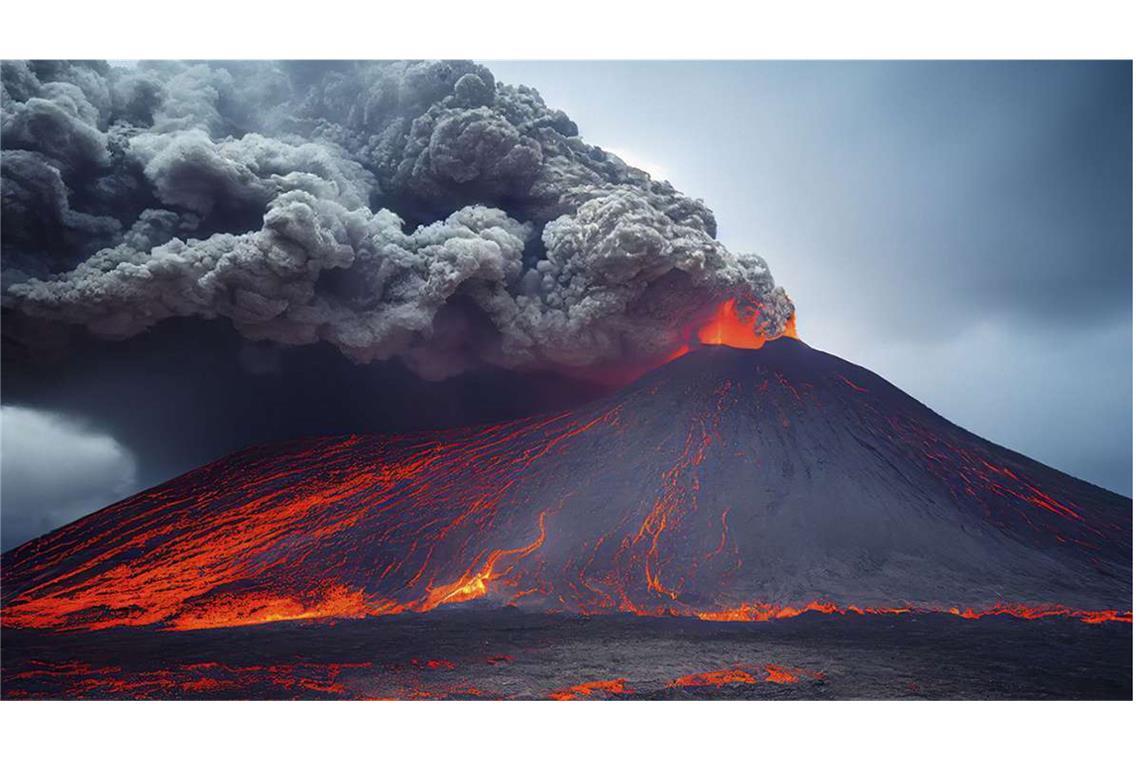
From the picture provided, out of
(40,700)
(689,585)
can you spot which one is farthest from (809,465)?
(40,700)

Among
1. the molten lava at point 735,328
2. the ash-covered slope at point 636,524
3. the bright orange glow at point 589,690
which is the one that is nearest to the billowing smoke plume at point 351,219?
the molten lava at point 735,328

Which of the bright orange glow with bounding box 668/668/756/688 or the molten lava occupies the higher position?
the molten lava

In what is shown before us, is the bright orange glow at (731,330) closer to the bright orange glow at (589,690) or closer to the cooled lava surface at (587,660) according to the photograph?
the cooled lava surface at (587,660)

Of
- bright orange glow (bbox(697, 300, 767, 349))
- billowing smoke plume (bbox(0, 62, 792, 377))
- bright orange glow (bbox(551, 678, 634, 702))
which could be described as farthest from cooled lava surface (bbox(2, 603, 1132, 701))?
bright orange glow (bbox(697, 300, 767, 349))

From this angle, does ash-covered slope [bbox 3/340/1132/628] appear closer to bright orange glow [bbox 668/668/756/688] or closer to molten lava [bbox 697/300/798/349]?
molten lava [bbox 697/300/798/349]

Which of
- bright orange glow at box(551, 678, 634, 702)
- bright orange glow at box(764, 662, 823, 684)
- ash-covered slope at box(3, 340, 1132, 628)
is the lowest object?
bright orange glow at box(551, 678, 634, 702)

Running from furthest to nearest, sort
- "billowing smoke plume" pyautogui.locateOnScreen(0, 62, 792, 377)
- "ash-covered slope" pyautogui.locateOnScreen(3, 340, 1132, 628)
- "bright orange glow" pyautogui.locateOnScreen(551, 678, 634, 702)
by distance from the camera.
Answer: "billowing smoke plume" pyautogui.locateOnScreen(0, 62, 792, 377) → "ash-covered slope" pyautogui.locateOnScreen(3, 340, 1132, 628) → "bright orange glow" pyautogui.locateOnScreen(551, 678, 634, 702)
